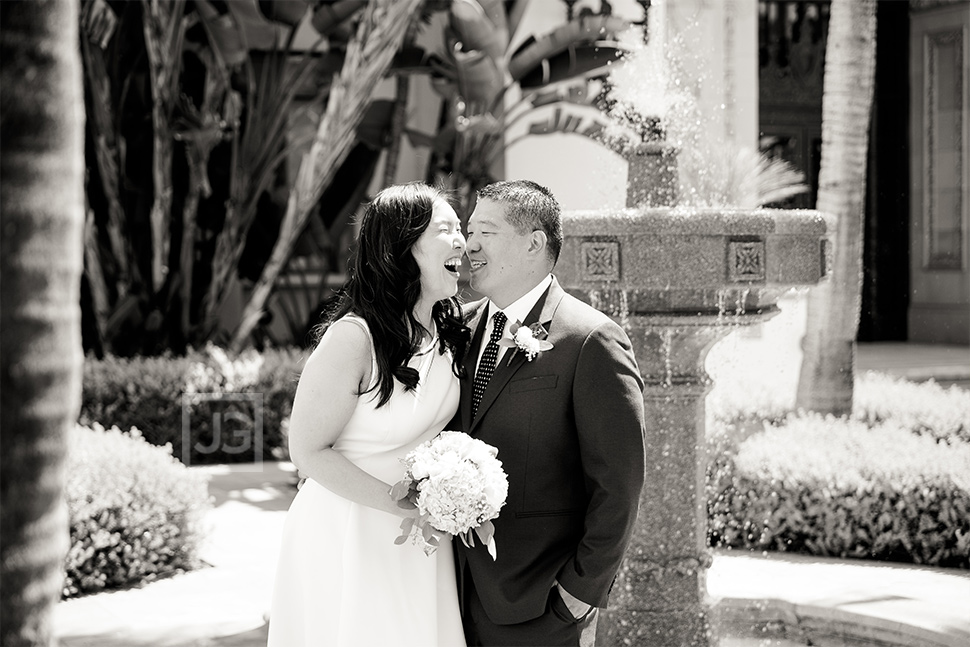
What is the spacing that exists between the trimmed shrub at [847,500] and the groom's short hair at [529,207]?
3.93m

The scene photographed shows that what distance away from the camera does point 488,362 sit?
306 cm

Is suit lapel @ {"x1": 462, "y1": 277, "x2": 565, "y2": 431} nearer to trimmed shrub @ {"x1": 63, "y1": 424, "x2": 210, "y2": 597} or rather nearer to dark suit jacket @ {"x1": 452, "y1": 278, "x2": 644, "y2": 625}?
dark suit jacket @ {"x1": 452, "y1": 278, "x2": 644, "y2": 625}

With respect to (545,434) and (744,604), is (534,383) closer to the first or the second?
(545,434)

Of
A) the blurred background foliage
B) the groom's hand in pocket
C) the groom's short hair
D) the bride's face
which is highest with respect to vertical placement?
the blurred background foliage

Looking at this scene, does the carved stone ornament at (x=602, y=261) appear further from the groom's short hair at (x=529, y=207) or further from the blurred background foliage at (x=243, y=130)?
the blurred background foliage at (x=243, y=130)

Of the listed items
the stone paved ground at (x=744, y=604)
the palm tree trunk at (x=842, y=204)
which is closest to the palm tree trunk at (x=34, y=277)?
the stone paved ground at (x=744, y=604)

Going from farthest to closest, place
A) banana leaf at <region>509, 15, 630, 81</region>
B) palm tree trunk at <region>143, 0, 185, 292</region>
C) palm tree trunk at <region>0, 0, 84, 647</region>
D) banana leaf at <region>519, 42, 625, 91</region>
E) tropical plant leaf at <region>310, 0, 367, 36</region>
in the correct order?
banana leaf at <region>519, 42, 625, 91</region> < banana leaf at <region>509, 15, 630, 81</region> < tropical plant leaf at <region>310, 0, 367, 36</region> < palm tree trunk at <region>143, 0, 185, 292</region> < palm tree trunk at <region>0, 0, 84, 647</region>

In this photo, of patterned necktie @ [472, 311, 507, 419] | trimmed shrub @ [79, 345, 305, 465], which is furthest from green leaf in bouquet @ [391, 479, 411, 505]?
trimmed shrub @ [79, 345, 305, 465]

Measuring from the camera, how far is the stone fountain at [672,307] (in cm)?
421

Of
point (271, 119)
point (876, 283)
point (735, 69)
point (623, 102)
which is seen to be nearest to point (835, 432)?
point (623, 102)

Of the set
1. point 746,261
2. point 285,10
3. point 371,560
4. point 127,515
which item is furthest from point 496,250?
point 285,10

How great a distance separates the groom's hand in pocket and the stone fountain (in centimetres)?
156

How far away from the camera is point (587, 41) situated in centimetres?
1185

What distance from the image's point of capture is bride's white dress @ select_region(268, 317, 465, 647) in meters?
2.99
